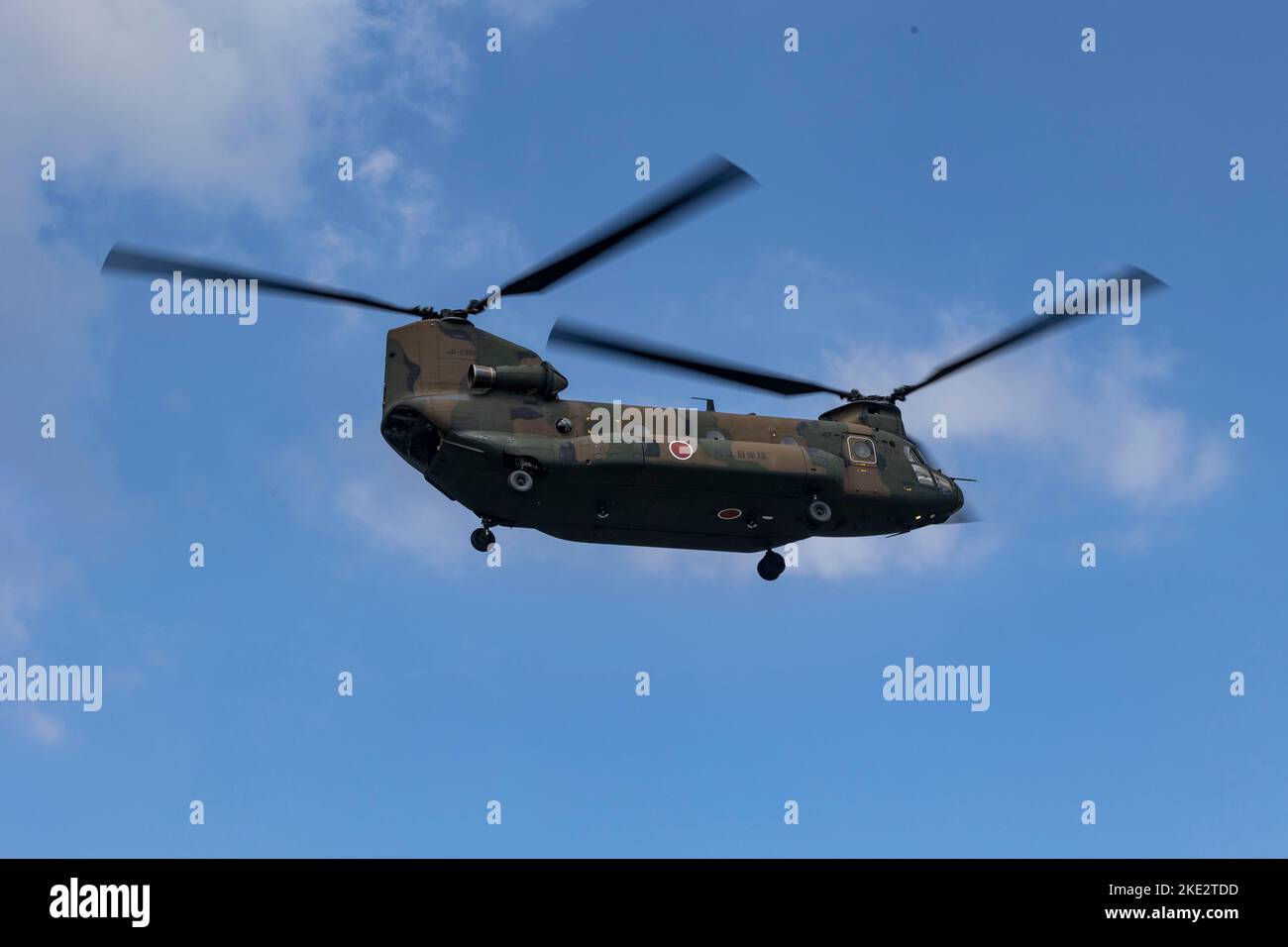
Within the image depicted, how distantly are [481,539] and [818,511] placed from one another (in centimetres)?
785

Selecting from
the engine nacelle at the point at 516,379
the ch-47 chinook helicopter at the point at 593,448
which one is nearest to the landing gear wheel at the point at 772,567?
the ch-47 chinook helicopter at the point at 593,448

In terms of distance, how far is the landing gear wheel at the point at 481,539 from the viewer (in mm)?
37188

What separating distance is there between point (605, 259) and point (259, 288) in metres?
7.40

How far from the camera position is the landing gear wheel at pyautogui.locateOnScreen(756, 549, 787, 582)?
131 feet

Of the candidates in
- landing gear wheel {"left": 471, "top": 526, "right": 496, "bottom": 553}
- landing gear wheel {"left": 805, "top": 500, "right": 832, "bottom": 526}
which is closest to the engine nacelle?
landing gear wheel {"left": 471, "top": 526, "right": 496, "bottom": 553}

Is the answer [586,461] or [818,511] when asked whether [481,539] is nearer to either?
A: [586,461]

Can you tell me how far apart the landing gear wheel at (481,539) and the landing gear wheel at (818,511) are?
7.42 meters

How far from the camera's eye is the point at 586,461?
36438mm

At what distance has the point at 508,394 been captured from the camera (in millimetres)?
37594

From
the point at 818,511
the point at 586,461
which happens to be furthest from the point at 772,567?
the point at 586,461

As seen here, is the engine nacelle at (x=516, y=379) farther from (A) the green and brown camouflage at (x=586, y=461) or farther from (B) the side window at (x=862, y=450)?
(B) the side window at (x=862, y=450)
